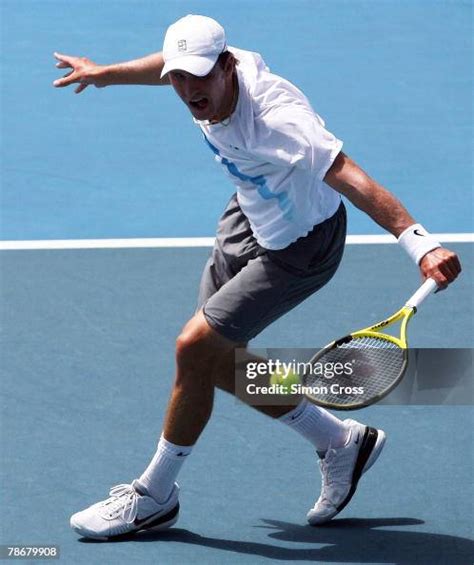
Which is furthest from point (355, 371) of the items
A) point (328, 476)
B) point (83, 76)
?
point (83, 76)

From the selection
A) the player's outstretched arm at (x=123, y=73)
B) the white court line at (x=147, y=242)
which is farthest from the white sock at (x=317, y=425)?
the white court line at (x=147, y=242)

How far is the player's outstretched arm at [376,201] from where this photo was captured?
18.6 ft

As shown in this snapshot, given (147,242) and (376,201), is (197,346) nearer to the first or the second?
(376,201)

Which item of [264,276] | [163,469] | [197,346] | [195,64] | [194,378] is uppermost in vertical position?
[195,64]

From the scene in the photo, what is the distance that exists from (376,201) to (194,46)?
0.92 metres

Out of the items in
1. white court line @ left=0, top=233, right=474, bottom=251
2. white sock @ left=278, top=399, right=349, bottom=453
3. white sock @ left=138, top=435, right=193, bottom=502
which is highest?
white court line @ left=0, top=233, right=474, bottom=251

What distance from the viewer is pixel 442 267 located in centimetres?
562

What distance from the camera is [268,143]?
6.09 meters

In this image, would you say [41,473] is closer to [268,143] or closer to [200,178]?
[268,143]

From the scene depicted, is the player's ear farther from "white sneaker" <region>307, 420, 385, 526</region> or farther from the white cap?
"white sneaker" <region>307, 420, 385, 526</region>

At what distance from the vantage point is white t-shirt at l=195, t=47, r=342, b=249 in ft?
19.8

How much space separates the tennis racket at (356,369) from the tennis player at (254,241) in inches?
14.6

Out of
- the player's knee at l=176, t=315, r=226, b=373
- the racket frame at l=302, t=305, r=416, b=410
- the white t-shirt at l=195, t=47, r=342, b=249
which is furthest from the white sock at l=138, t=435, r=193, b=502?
the white t-shirt at l=195, t=47, r=342, b=249

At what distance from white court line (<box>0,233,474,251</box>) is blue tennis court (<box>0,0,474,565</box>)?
20 millimetres
